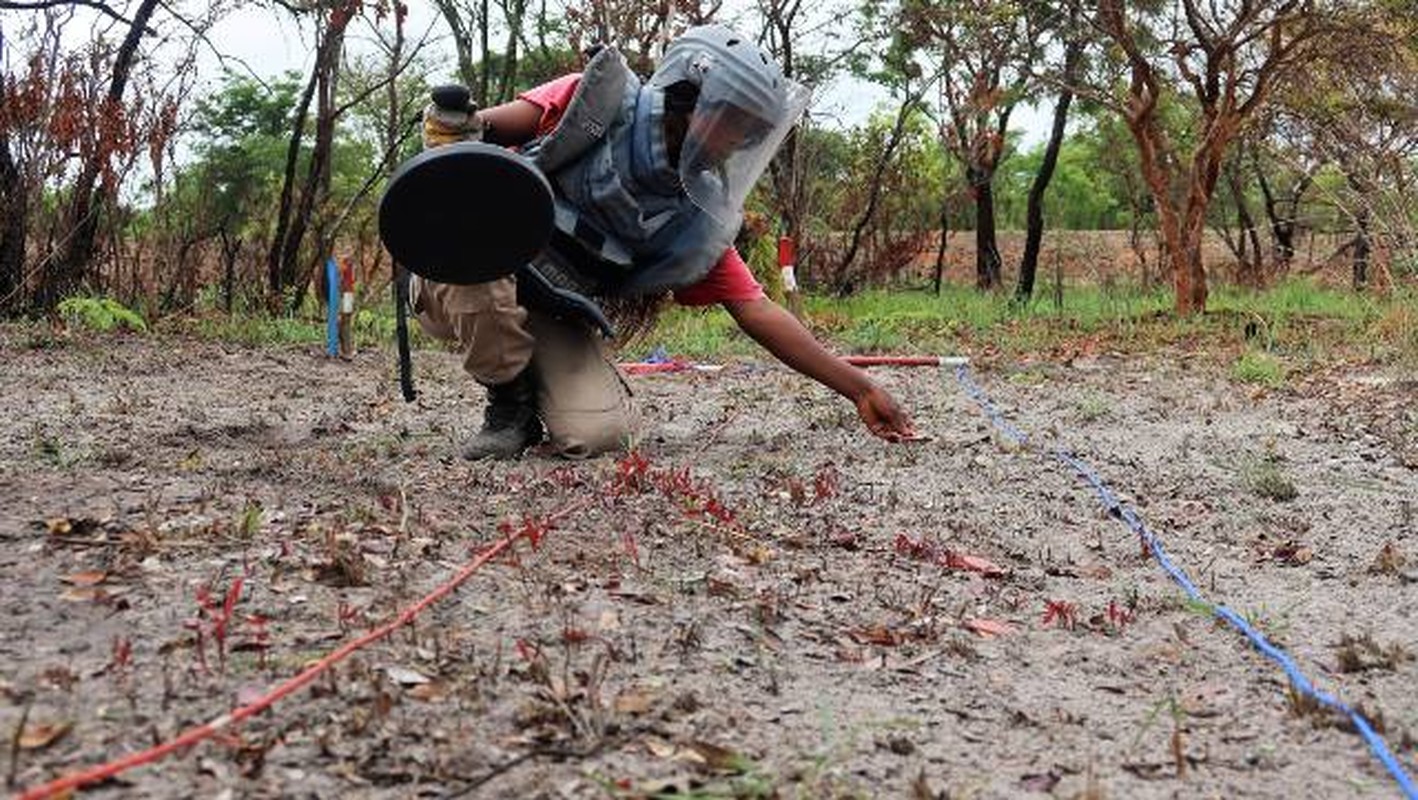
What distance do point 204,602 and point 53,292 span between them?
7281mm

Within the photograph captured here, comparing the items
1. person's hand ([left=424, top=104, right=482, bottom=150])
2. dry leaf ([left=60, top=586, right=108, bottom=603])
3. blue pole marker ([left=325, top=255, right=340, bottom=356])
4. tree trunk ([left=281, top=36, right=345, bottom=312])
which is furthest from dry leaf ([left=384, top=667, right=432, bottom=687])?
tree trunk ([left=281, top=36, right=345, bottom=312])

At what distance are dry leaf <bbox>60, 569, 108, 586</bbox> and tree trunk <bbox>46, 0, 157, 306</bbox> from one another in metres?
6.79

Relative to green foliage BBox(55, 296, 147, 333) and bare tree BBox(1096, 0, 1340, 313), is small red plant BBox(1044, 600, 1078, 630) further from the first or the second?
bare tree BBox(1096, 0, 1340, 313)

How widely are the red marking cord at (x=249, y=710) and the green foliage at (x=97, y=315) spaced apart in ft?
20.6

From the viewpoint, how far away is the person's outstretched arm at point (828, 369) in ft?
12.8

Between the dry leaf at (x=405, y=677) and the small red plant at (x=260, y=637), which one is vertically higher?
the small red plant at (x=260, y=637)

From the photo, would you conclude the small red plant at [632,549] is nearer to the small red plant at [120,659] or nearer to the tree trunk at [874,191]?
the small red plant at [120,659]

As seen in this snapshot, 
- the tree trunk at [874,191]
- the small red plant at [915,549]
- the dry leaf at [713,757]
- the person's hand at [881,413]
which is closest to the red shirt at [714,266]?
the person's hand at [881,413]

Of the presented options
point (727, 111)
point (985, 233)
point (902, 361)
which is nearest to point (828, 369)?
point (727, 111)

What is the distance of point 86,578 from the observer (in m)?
2.28

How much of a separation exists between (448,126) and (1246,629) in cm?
233

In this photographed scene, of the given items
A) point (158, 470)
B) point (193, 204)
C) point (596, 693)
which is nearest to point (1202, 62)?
point (193, 204)

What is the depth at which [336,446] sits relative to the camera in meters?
4.39

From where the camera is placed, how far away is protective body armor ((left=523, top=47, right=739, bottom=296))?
3.84m
